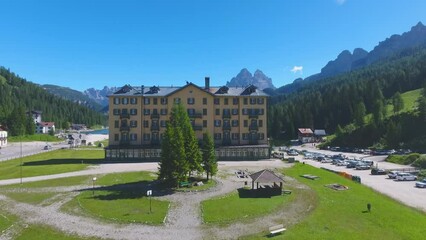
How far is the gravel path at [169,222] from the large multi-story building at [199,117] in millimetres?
39957

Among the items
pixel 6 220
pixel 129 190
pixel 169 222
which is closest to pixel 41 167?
pixel 129 190

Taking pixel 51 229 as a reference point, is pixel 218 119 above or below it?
above

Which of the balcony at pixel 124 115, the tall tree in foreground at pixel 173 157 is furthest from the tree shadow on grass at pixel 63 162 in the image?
the tall tree in foreground at pixel 173 157

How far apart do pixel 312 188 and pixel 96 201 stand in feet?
97.4

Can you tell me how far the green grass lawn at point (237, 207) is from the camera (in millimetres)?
33656

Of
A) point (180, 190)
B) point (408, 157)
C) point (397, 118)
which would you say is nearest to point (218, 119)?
point (180, 190)

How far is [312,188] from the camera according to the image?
155 feet

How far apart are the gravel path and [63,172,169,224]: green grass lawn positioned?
4.14 feet

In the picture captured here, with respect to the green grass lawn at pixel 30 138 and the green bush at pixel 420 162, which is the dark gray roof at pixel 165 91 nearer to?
the green bush at pixel 420 162

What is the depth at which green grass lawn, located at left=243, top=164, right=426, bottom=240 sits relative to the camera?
28.8m

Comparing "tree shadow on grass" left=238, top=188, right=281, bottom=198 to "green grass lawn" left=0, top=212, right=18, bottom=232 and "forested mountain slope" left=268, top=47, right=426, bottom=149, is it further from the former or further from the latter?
"forested mountain slope" left=268, top=47, right=426, bottom=149

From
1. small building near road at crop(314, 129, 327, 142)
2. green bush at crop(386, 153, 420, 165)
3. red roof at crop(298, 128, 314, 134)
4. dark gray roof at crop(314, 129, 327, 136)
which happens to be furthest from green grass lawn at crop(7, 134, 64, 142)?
green bush at crop(386, 153, 420, 165)

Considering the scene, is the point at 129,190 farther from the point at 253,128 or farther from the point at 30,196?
the point at 253,128

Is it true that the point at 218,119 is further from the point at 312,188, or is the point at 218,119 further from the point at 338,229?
the point at 338,229
